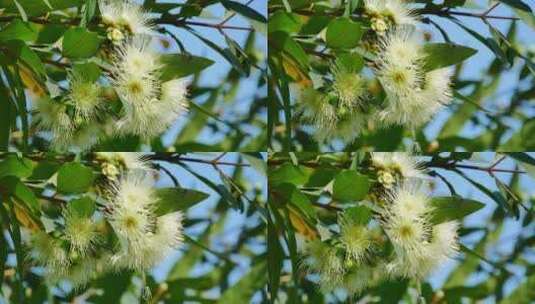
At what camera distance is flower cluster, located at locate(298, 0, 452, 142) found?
2314 millimetres

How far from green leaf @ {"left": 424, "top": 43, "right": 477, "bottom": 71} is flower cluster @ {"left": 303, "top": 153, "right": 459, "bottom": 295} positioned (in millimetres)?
221

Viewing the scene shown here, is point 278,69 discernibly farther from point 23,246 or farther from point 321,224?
point 23,246

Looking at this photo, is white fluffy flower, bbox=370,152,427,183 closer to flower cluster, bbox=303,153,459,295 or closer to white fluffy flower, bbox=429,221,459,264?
flower cluster, bbox=303,153,459,295

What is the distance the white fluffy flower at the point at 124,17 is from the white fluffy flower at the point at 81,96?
142 millimetres

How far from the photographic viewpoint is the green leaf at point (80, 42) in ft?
7.46

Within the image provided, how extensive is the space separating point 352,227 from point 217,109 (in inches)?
18.7

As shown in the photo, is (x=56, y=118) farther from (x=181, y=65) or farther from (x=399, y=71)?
(x=399, y=71)

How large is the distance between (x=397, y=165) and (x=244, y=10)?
0.50 meters

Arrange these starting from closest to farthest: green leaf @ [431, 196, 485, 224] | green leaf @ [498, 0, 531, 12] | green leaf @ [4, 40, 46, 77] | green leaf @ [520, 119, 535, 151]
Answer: green leaf @ [4, 40, 46, 77] < green leaf @ [431, 196, 485, 224] < green leaf @ [498, 0, 531, 12] < green leaf @ [520, 119, 535, 151]

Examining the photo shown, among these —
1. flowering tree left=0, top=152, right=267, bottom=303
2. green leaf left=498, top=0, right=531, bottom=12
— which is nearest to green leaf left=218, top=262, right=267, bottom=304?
flowering tree left=0, top=152, right=267, bottom=303

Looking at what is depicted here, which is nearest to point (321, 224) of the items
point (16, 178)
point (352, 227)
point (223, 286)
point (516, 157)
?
point (352, 227)

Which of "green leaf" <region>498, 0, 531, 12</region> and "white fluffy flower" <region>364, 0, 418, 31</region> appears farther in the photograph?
"green leaf" <region>498, 0, 531, 12</region>

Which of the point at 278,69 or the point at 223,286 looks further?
the point at 223,286

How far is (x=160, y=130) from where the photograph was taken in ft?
7.73
